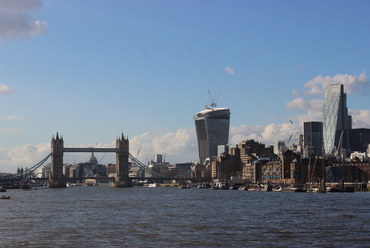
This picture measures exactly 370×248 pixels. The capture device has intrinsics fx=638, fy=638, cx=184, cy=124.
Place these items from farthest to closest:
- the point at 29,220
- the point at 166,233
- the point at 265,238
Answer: the point at 29,220, the point at 166,233, the point at 265,238

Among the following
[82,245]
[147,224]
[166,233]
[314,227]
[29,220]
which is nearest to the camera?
[82,245]

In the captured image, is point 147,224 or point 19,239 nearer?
point 19,239

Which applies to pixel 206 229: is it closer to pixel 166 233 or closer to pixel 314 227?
pixel 166 233

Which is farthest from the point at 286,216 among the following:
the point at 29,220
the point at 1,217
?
the point at 1,217

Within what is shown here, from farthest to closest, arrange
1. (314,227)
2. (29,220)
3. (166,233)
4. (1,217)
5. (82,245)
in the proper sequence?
(1,217) < (29,220) < (314,227) < (166,233) < (82,245)

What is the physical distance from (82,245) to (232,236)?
15749mm

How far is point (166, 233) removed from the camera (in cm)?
6919

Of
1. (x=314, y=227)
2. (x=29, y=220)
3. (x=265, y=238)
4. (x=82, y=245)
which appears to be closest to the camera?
(x=82, y=245)

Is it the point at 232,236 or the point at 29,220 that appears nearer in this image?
the point at 232,236

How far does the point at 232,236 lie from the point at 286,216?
27121 mm

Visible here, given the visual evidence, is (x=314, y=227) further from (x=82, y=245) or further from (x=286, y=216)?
(x=82, y=245)

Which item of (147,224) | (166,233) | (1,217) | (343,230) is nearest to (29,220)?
(1,217)

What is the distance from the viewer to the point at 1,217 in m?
95.6

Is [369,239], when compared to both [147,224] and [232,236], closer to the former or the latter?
[232,236]
